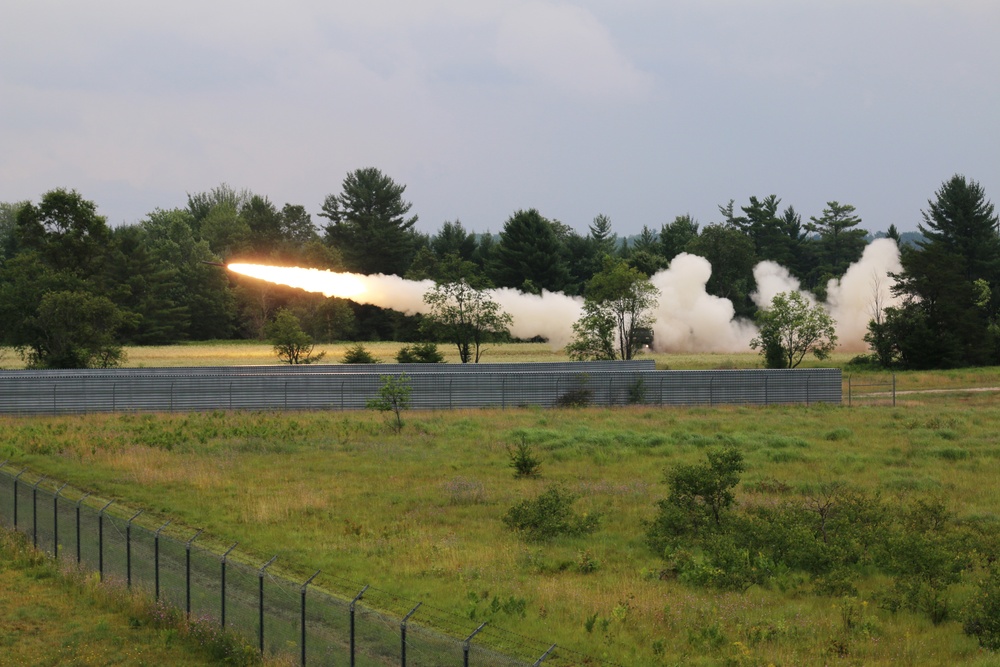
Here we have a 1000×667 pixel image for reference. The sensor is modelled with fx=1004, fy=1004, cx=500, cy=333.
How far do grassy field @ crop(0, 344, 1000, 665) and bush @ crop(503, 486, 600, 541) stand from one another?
0.41 m

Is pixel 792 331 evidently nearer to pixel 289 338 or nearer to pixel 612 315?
pixel 612 315

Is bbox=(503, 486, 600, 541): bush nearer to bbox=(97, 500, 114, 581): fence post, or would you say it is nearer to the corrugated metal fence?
bbox=(97, 500, 114, 581): fence post

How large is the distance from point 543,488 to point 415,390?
79.5 feet

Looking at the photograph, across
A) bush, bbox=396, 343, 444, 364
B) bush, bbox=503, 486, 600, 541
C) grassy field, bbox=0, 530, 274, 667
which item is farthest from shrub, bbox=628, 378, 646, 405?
grassy field, bbox=0, 530, 274, 667

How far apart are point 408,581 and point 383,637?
18.9ft

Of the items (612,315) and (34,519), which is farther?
(612,315)

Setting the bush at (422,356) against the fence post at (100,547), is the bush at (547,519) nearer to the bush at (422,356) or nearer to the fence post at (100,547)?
the fence post at (100,547)

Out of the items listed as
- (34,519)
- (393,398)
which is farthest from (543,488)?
(393,398)

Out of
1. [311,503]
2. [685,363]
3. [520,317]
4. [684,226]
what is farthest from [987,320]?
[311,503]

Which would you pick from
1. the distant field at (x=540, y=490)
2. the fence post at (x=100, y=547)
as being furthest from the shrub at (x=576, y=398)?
the fence post at (x=100, y=547)

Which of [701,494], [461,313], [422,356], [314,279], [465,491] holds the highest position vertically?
[314,279]

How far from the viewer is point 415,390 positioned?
56656 millimetres

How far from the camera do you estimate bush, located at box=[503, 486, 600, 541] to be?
89.1ft

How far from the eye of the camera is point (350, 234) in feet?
458
